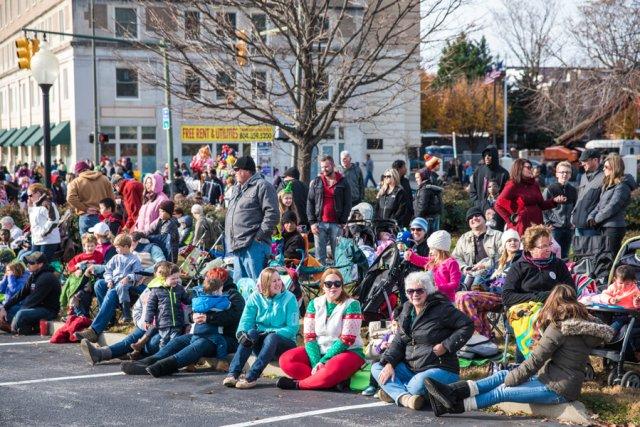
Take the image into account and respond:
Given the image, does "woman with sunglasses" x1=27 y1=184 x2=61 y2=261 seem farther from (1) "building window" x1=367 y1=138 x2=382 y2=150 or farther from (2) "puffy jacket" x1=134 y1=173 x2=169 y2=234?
(1) "building window" x1=367 y1=138 x2=382 y2=150

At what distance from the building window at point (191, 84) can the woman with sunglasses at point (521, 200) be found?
16.2 ft

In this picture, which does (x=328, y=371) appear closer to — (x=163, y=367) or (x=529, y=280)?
(x=163, y=367)

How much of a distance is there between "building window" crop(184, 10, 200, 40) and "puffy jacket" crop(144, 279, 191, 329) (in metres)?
5.33

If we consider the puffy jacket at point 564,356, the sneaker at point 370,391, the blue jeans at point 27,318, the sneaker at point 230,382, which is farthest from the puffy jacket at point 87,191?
the puffy jacket at point 564,356

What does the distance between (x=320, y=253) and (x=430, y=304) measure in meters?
5.47

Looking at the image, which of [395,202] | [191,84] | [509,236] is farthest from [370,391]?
[191,84]

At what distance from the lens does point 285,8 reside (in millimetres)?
15461

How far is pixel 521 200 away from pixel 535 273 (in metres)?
3.78

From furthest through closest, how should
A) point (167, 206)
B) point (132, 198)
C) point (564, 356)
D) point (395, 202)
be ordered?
point (132, 198), point (395, 202), point (167, 206), point (564, 356)

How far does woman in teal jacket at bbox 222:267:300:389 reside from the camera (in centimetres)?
1061

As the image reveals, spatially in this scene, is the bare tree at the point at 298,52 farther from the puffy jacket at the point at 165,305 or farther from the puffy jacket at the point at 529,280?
the puffy jacket at the point at 529,280

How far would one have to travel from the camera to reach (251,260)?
12688 millimetres

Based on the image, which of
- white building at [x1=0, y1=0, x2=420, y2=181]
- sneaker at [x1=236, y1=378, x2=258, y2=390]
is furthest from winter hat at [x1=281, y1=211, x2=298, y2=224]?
white building at [x1=0, y1=0, x2=420, y2=181]

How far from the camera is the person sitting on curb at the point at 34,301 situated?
47.4 ft
